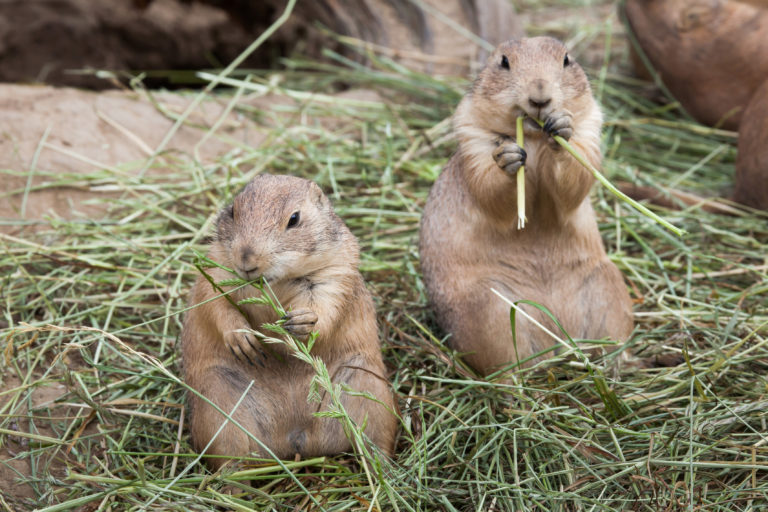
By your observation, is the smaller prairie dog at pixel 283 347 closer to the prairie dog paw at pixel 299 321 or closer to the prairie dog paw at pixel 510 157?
the prairie dog paw at pixel 299 321

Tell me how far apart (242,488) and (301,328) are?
2.59 ft

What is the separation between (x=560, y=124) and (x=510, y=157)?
292mm

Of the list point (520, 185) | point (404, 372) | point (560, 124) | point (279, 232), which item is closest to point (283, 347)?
point (279, 232)

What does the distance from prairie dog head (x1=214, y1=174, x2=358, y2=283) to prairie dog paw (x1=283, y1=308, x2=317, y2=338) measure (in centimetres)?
17

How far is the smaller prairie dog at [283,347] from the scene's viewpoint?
350 cm

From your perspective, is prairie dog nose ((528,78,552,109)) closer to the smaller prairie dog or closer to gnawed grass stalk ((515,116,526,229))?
gnawed grass stalk ((515,116,526,229))

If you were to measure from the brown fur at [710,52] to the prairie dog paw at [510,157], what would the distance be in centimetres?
394

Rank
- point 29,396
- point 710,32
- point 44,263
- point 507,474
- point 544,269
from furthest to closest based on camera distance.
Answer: point 710,32, point 44,263, point 544,269, point 29,396, point 507,474

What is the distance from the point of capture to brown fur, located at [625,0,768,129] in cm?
698

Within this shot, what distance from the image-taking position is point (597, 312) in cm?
442

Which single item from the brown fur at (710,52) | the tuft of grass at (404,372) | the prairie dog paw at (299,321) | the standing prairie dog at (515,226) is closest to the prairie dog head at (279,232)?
the prairie dog paw at (299,321)

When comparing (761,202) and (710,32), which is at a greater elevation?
(710,32)

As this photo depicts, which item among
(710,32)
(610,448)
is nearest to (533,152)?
(610,448)

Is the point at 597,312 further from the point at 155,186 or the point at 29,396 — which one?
the point at 155,186
